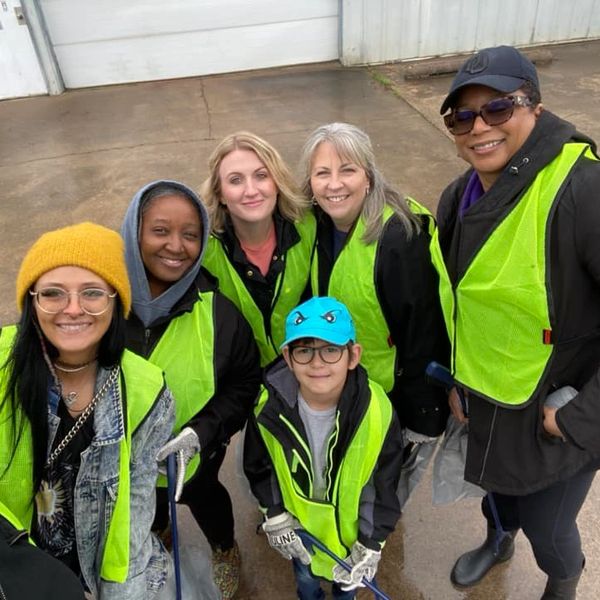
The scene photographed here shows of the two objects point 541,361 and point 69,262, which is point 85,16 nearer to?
point 69,262

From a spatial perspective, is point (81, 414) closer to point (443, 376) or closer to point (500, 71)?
point (443, 376)

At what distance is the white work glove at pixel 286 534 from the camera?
1875 millimetres

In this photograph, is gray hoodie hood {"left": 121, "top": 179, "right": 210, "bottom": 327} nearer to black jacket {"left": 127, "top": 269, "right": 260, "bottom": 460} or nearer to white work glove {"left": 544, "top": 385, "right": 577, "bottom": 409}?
black jacket {"left": 127, "top": 269, "right": 260, "bottom": 460}

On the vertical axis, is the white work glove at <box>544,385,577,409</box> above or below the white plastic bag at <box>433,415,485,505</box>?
above

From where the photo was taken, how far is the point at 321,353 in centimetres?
173

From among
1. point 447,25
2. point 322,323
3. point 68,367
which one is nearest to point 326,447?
point 322,323

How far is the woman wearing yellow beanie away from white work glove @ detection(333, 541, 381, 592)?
66 cm

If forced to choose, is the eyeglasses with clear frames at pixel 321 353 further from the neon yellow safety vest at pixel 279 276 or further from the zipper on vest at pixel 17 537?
the zipper on vest at pixel 17 537

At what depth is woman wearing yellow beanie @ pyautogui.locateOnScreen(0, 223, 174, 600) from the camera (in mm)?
1441

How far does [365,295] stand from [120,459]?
3.14ft

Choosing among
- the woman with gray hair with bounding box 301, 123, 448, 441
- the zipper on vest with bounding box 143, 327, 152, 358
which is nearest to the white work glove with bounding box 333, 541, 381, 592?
the woman with gray hair with bounding box 301, 123, 448, 441

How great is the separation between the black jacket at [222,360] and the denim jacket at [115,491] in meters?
0.23

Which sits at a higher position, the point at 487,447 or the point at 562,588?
the point at 487,447

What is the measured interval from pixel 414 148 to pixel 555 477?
16.1ft
